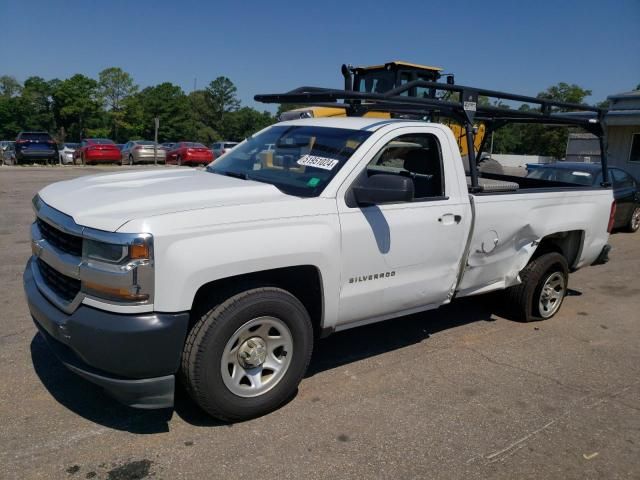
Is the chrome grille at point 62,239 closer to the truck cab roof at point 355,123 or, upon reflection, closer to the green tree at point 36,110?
the truck cab roof at point 355,123

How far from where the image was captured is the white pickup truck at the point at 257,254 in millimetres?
2896

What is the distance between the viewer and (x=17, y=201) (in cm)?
1218

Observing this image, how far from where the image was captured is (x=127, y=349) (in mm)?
2842

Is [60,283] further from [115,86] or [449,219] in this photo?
[115,86]

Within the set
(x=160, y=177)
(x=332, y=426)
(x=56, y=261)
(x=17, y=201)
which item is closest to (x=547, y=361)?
(x=332, y=426)

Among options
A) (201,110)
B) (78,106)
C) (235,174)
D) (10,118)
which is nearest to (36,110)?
(10,118)

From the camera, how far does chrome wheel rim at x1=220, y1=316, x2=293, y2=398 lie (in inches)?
129

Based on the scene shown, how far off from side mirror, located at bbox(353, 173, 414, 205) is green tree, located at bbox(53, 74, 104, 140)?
7632 centimetres

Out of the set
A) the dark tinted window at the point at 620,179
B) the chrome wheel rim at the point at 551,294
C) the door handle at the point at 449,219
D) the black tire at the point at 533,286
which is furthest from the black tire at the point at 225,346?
the dark tinted window at the point at 620,179

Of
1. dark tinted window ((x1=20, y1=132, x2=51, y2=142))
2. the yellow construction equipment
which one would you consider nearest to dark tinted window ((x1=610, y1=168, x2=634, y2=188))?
the yellow construction equipment

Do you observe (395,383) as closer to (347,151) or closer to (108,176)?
(347,151)

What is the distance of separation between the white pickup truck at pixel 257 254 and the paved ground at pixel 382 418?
30 cm

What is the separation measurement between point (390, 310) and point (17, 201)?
11.0m

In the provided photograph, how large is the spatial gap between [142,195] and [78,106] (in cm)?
7621
